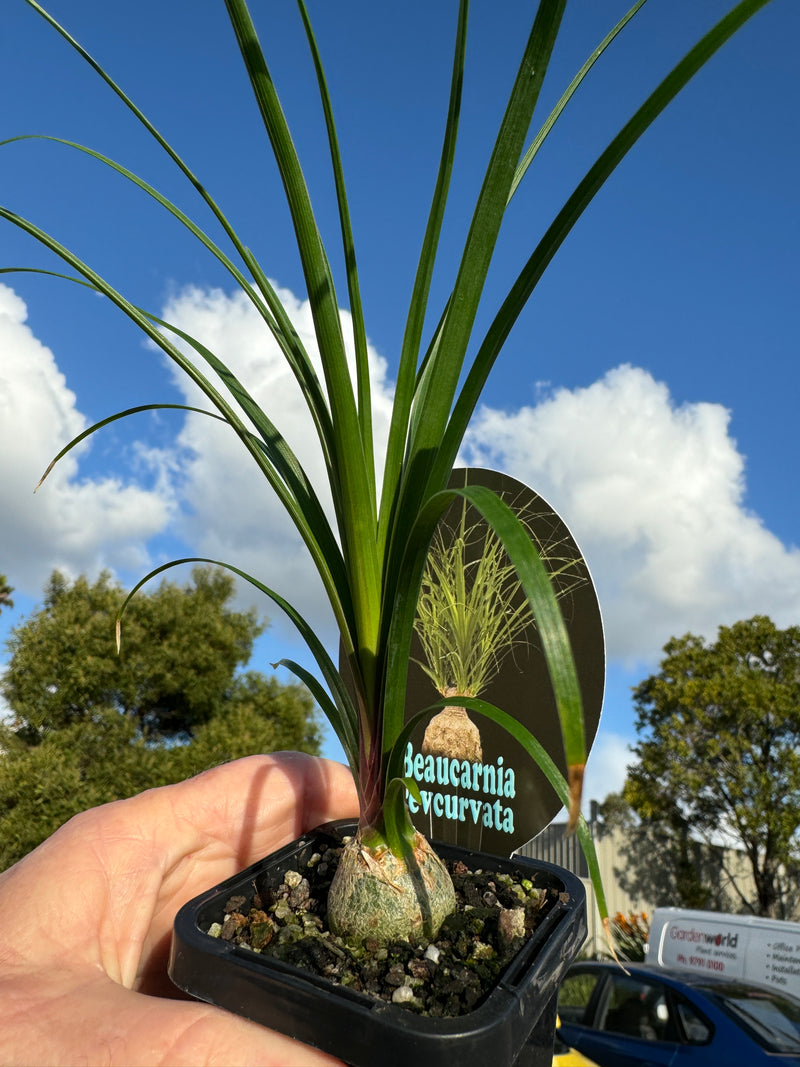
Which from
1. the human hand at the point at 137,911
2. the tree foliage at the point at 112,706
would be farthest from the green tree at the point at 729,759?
the human hand at the point at 137,911

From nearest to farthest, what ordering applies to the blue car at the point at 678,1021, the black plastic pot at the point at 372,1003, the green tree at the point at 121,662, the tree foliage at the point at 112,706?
the black plastic pot at the point at 372,1003 < the blue car at the point at 678,1021 < the tree foliage at the point at 112,706 < the green tree at the point at 121,662

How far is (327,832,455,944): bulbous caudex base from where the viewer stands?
86 cm

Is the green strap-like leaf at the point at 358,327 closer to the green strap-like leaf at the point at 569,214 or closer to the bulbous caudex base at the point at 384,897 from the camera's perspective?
the green strap-like leaf at the point at 569,214

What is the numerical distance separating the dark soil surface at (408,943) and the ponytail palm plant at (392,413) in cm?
4

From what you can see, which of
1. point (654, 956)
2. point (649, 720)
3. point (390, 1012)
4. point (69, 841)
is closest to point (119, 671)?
point (654, 956)

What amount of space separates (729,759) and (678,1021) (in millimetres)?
8321

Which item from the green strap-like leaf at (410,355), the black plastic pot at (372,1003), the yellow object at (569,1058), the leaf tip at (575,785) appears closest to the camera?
the leaf tip at (575,785)

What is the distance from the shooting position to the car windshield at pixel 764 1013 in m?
3.87

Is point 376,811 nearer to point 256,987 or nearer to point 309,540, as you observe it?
point 256,987

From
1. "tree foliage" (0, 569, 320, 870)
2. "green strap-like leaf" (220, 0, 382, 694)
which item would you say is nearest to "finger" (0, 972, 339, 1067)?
"green strap-like leaf" (220, 0, 382, 694)

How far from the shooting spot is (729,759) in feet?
38.0

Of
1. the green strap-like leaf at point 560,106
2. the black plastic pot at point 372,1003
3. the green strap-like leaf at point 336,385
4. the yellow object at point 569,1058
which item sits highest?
the green strap-like leaf at point 560,106

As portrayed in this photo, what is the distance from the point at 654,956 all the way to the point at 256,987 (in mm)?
6834

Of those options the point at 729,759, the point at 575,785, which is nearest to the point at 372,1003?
the point at 575,785
